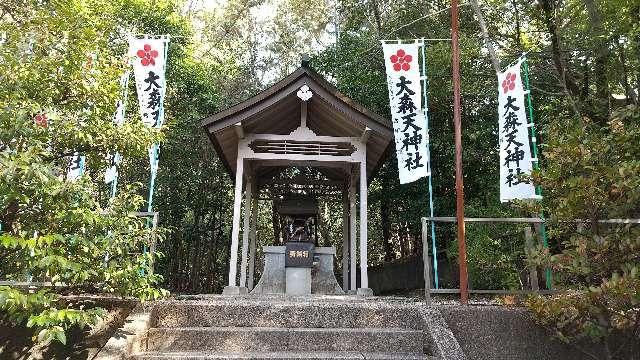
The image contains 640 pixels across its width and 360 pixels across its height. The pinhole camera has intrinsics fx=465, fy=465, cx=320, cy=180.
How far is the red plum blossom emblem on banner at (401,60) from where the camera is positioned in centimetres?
843

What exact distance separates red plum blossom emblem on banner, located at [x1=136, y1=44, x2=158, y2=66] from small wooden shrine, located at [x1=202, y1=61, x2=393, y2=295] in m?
1.95

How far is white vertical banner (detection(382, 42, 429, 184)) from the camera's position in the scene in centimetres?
827

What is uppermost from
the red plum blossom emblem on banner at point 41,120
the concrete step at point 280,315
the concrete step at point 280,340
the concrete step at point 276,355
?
the red plum blossom emblem on banner at point 41,120

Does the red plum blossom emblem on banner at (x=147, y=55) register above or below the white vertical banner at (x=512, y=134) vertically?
above

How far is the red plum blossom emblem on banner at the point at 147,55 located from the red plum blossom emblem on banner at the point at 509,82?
6488mm

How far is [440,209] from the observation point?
42.9 ft

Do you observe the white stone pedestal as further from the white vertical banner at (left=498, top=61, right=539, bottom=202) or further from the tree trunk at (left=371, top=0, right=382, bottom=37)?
the tree trunk at (left=371, top=0, right=382, bottom=37)

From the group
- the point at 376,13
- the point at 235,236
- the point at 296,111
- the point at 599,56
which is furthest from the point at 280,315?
the point at 376,13

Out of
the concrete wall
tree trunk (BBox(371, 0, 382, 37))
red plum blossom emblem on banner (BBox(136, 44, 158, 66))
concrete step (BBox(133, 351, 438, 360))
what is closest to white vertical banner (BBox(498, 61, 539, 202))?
the concrete wall

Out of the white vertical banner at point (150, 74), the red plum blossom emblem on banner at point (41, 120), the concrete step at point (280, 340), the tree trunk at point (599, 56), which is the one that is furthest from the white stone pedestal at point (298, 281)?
the tree trunk at point (599, 56)

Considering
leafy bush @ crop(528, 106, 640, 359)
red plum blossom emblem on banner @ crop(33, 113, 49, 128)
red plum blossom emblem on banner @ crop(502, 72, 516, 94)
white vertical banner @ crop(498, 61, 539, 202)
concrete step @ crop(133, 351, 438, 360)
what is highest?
red plum blossom emblem on banner @ crop(502, 72, 516, 94)

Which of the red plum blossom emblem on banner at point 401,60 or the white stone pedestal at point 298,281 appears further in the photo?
the white stone pedestal at point 298,281

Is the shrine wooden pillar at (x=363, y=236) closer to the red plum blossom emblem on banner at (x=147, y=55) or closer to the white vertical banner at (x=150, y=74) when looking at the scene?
the white vertical banner at (x=150, y=74)

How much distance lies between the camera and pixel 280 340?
4926 mm
